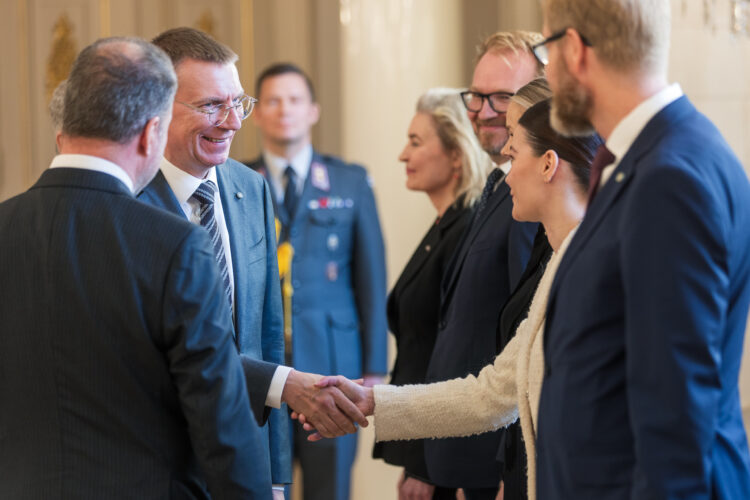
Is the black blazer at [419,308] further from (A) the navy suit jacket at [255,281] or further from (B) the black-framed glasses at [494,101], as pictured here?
(A) the navy suit jacket at [255,281]

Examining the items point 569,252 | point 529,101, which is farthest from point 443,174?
point 569,252

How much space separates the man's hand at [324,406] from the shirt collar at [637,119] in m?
1.05

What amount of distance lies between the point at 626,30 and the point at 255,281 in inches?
43.6

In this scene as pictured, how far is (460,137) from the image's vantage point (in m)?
3.13

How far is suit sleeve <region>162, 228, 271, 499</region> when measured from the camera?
5.16 feet

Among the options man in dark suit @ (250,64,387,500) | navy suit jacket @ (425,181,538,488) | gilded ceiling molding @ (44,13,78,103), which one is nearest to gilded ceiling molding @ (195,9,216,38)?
gilded ceiling molding @ (44,13,78,103)

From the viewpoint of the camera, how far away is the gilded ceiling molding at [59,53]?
16.3 feet

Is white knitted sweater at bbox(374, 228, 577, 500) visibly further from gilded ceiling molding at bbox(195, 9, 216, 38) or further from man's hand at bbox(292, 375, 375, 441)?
gilded ceiling molding at bbox(195, 9, 216, 38)

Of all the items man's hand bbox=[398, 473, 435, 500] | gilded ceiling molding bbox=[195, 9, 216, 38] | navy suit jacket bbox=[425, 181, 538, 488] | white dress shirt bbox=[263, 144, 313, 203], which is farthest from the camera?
gilded ceiling molding bbox=[195, 9, 216, 38]

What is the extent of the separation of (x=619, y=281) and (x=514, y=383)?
0.84m

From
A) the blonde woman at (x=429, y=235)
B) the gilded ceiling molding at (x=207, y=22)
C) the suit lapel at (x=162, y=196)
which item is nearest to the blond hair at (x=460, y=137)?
the blonde woman at (x=429, y=235)

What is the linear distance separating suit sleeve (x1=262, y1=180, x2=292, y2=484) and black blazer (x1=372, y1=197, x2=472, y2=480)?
0.51m

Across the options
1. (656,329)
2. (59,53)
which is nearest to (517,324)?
(656,329)

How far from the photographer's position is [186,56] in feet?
7.40
